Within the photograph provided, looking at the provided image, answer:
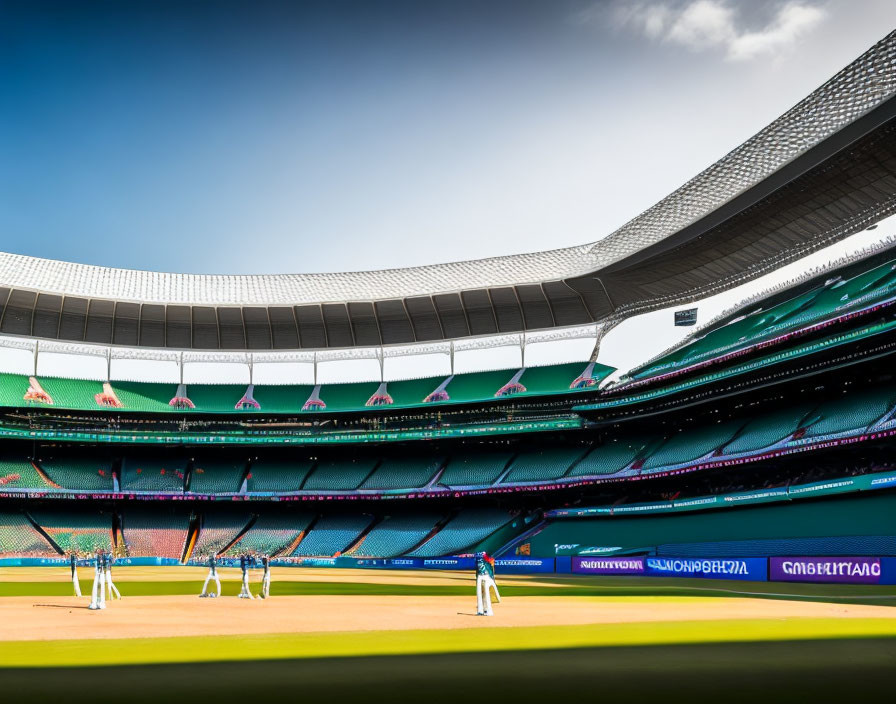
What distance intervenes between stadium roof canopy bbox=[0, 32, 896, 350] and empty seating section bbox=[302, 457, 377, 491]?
11288mm

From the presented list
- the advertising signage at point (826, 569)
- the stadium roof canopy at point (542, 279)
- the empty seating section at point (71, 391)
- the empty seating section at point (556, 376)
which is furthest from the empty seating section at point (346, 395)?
the advertising signage at point (826, 569)

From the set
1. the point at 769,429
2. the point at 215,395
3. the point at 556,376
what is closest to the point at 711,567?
the point at 769,429

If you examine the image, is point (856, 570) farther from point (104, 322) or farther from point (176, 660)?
point (104, 322)

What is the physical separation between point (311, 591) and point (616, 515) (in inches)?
1212

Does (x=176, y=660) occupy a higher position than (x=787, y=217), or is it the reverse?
(x=787, y=217)

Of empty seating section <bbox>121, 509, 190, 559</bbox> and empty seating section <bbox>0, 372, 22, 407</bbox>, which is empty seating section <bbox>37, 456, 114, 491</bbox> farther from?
empty seating section <bbox>0, 372, 22, 407</bbox>

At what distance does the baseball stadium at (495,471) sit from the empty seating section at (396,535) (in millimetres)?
450

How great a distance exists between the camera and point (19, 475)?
237ft

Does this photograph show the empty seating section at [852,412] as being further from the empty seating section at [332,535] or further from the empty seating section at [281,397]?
the empty seating section at [281,397]

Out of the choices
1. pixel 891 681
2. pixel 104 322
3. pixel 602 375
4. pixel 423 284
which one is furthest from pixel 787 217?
pixel 104 322

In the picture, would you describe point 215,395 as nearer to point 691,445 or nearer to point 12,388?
point 12,388

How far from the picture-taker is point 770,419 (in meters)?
57.1

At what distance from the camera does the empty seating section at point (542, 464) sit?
70625mm

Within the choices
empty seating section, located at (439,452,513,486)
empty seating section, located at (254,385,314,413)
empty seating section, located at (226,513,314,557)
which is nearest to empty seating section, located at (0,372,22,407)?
empty seating section, located at (254,385,314,413)
